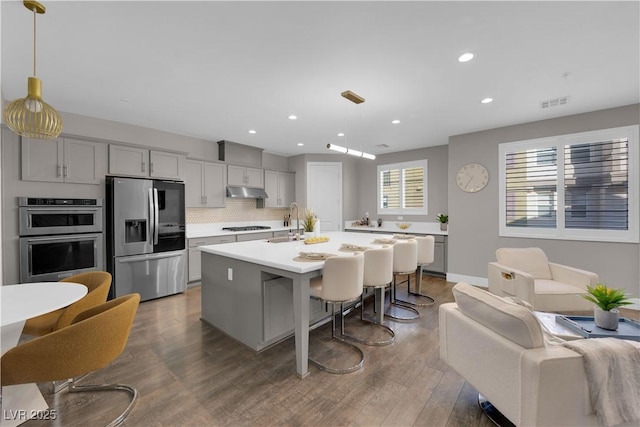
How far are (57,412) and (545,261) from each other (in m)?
4.94

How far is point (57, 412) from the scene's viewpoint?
173cm

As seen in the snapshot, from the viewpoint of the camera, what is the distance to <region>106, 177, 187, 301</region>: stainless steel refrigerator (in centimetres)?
362

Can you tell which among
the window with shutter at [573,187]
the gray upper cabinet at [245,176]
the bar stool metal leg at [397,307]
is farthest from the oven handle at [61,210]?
the window with shutter at [573,187]

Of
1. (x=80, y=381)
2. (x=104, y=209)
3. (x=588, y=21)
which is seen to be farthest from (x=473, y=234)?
(x=104, y=209)

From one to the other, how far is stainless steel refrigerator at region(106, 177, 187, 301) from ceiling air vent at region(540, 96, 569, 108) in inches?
204

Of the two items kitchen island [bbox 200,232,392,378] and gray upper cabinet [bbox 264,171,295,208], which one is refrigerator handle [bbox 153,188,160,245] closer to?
kitchen island [bbox 200,232,392,378]

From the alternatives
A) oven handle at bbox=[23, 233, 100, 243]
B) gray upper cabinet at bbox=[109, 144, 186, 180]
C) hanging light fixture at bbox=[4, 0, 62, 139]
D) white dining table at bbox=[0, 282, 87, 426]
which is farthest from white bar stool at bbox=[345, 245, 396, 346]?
oven handle at bbox=[23, 233, 100, 243]

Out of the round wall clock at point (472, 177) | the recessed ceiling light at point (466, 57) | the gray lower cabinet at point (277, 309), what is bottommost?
the gray lower cabinet at point (277, 309)

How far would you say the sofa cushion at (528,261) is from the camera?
3.37 m

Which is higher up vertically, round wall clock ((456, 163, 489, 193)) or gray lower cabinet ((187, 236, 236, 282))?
round wall clock ((456, 163, 489, 193))

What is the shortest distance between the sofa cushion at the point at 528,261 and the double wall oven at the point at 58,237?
17.6 feet

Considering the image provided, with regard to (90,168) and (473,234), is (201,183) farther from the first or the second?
(473,234)

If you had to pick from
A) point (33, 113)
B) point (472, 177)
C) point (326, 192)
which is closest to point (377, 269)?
point (33, 113)

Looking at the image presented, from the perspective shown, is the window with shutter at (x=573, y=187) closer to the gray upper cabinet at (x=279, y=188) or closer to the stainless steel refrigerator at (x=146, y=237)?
the gray upper cabinet at (x=279, y=188)
